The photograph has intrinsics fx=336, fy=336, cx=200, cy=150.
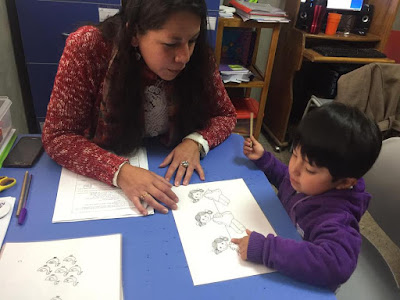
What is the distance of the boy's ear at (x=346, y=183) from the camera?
0.76 metres

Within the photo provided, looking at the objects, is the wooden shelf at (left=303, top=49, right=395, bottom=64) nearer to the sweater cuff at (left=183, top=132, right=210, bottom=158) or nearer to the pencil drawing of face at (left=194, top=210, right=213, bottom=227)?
the sweater cuff at (left=183, top=132, right=210, bottom=158)

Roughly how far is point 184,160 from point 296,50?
5.54ft

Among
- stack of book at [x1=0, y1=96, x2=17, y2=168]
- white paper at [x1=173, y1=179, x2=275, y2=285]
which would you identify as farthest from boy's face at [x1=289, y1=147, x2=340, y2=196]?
stack of book at [x1=0, y1=96, x2=17, y2=168]

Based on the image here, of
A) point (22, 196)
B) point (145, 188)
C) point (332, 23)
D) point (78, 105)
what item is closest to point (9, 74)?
point (78, 105)

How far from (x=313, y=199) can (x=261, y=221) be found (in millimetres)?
132

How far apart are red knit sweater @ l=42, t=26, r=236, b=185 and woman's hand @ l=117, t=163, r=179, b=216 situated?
4cm

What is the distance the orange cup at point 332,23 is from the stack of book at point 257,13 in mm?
469

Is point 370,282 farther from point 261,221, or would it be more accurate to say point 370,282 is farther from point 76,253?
point 76,253

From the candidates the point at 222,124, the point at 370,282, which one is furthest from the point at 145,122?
the point at 370,282

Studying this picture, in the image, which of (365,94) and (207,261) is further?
(365,94)

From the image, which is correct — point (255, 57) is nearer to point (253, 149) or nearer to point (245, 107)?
point (245, 107)

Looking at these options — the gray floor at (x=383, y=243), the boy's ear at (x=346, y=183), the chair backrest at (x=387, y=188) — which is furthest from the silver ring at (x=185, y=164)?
the gray floor at (x=383, y=243)

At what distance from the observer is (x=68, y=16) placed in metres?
1.73

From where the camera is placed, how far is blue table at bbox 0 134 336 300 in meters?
0.63
